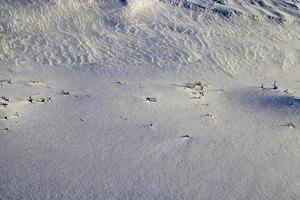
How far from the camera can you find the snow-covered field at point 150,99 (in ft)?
13.3

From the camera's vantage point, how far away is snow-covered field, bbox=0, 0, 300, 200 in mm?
4055

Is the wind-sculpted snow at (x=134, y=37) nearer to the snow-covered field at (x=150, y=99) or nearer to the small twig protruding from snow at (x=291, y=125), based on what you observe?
the snow-covered field at (x=150, y=99)

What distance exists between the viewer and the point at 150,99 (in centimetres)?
544

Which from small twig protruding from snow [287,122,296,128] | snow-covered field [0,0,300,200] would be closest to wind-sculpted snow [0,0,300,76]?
snow-covered field [0,0,300,200]

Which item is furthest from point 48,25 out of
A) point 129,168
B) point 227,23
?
point 129,168

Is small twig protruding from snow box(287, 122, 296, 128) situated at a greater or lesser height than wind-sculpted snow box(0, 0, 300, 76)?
lesser

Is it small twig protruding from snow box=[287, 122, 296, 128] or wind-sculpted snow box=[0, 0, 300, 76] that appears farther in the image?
wind-sculpted snow box=[0, 0, 300, 76]

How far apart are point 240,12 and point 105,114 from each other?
423 cm

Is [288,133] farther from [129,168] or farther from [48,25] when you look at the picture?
[48,25]

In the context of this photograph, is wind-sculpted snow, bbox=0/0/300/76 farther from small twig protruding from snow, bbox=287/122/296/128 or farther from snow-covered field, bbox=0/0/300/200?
small twig protruding from snow, bbox=287/122/296/128

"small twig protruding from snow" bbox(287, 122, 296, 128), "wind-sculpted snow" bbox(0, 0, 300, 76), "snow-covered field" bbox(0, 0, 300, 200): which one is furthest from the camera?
"wind-sculpted snow" bbox(0, 0, 300, 76)

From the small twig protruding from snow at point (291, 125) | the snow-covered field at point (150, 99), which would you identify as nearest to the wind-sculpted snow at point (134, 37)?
the snow-covered field at point (150, 99)

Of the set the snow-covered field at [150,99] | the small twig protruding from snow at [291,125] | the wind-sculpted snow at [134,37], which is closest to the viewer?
the snow-covered field at [150,99]

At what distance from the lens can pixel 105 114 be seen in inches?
200
